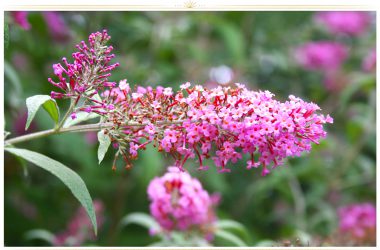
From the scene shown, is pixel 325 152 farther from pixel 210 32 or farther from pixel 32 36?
pixel 32 36

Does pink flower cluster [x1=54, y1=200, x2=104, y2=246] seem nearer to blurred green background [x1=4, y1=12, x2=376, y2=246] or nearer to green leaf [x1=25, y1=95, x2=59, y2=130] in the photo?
blurred green background [x1=4, y1=12, x2=376, y2=246]

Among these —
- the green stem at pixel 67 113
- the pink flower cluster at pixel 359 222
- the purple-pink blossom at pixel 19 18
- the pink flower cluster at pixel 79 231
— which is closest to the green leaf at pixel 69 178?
the green stem at pixel 67 113

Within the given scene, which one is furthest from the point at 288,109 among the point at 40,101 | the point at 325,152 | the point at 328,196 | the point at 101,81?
the point at 325,152

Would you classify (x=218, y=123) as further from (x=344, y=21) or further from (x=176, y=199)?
(x=344, y=21)

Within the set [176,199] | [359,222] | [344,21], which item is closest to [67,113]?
[176,199]

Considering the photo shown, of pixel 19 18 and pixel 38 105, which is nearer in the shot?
pixel 38 105
